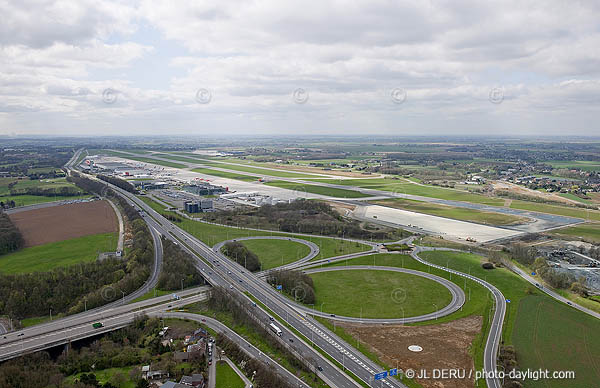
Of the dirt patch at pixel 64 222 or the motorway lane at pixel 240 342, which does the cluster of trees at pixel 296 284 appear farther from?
the dirt patch at pixel 64 222

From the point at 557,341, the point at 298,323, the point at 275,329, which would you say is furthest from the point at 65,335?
Result: the point at 557,341

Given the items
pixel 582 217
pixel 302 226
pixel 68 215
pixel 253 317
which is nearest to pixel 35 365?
pixel 253 317

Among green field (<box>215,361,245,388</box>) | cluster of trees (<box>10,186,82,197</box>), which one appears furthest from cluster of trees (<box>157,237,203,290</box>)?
cluster of trees (<box>10,186,82,197</box>)

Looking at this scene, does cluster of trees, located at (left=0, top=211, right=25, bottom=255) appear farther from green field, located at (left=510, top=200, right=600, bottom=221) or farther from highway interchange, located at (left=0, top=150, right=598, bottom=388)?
green field, located at (left=510, top=200, right=600, bottom=221)

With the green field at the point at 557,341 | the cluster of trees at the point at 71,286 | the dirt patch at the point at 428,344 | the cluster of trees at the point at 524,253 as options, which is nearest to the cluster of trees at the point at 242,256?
the cluster of trees at the point at 71,286

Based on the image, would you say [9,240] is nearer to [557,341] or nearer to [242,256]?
[242,256]

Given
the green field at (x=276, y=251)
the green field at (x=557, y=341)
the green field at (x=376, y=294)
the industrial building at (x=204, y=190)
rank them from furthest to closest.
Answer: the industrial building at (x=204, y=190) → the green field at (x=276, y=251) → the green field at (x=376, y=294) → the green field at (x=557, y=341)
